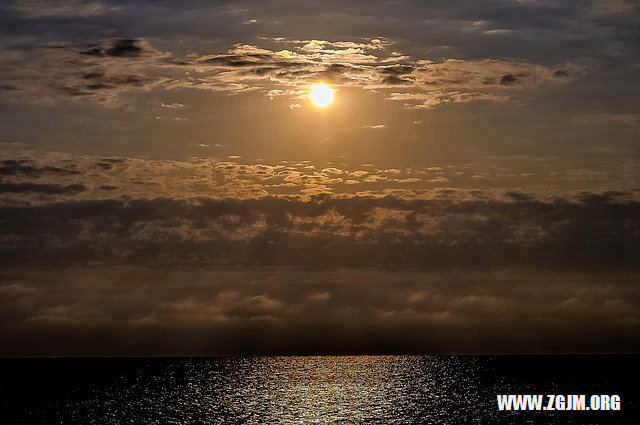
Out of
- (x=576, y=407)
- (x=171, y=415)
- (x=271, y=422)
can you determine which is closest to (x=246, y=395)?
(x=171, y=415)

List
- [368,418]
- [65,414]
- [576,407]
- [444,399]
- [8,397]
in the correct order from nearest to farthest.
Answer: [368,418]
[65,414]
[576,407]
[444,399]
[8,397]

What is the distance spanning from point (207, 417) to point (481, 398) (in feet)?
243

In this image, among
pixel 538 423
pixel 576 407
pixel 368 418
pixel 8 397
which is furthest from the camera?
pixel 8 397

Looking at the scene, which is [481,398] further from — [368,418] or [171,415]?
[171,415]

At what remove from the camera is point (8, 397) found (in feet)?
616

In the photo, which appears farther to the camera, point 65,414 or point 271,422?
point 65,414

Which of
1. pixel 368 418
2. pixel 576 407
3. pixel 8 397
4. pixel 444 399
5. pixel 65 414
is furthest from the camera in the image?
pixel 8 397

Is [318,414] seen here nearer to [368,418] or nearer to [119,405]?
[368,418]

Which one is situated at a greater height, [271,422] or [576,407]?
[576,407]

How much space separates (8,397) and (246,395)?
2382 inches

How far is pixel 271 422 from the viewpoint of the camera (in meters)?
128

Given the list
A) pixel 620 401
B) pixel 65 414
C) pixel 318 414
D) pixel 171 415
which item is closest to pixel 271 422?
pixel 318 414

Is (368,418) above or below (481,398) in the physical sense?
below

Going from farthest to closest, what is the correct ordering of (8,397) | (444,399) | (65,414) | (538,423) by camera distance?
(8,397), (444,399), (65,414), (538,423)
